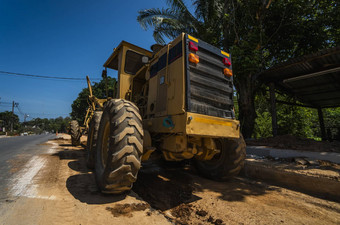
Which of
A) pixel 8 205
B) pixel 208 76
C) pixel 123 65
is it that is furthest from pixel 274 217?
pixel 123 65

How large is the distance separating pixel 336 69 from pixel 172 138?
22.3 feet

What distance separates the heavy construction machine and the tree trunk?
5.79 meters

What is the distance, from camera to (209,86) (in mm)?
3113

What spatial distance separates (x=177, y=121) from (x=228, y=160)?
5.04ft

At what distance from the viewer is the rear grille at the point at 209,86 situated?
2871mm

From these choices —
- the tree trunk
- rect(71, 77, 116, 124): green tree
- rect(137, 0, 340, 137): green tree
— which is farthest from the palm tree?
rect(71, 77, 116, 124): green tree

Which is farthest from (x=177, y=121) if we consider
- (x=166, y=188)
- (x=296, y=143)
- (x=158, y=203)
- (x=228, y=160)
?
(x=296, y=143)

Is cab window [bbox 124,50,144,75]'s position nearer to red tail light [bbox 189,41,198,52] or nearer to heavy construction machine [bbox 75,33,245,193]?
heavy construction machine [bbox 75,33,245,193]

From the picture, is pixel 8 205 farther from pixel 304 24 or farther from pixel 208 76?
pixel 304 24

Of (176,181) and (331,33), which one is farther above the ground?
(331,33)

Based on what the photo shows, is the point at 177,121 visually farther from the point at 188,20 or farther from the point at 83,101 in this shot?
the point at 83,101

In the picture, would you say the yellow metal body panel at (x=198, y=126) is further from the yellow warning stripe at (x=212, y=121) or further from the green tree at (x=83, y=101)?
the green tree at (x=83, y=101)

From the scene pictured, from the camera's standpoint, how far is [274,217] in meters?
2.33

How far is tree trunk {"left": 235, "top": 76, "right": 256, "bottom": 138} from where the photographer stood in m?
8.94
